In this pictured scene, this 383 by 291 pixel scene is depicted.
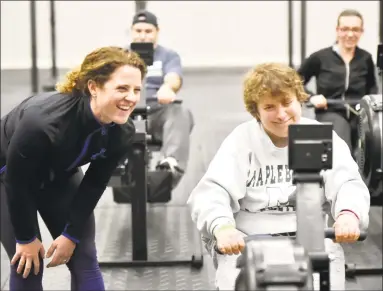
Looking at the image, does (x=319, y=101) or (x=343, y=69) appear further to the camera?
(x=343, y=69)

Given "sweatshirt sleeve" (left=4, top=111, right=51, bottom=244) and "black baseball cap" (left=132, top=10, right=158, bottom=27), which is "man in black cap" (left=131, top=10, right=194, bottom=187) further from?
"sweatshirt sleeve" (left=4, top=111, right=51, bottom=244)

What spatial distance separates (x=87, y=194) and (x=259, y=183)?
0.57m

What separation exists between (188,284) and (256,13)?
547cm

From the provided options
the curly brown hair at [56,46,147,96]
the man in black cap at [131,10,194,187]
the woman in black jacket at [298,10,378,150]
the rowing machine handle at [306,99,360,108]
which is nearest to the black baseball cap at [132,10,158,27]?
the man in black cap at [131,10,194,187]

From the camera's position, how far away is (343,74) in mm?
4031

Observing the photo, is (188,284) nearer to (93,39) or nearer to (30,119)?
(30,119)

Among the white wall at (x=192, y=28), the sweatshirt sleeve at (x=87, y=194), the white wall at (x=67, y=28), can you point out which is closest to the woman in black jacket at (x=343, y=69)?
the sweatshirt sleeve at (x=87, y=194)

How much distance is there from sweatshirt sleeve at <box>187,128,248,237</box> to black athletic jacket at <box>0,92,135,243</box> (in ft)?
1.28

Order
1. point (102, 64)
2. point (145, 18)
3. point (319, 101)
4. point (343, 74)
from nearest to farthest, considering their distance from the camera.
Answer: point (102, 64) < point (319, 101) < point (343, 74) < point (145, 18)

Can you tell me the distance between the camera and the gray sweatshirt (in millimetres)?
2107

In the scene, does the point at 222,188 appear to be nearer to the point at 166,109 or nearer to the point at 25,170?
the point at 25,170

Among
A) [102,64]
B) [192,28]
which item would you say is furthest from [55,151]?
[192,28]

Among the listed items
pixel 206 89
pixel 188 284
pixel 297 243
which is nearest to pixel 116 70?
pixel 297 243

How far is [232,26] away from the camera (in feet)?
27.9
